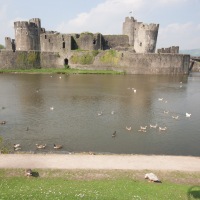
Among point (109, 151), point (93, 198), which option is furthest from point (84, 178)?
point (109, 151)

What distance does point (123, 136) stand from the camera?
20281 millimetres

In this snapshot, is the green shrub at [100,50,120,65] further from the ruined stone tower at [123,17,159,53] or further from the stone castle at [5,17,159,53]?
the ruined stone tower at [123,17,159,53]

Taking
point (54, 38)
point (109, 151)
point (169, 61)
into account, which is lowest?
point (109, 151)

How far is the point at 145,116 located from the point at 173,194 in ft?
45.3

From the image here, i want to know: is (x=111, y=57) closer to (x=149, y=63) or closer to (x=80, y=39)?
(x=149, y=63)

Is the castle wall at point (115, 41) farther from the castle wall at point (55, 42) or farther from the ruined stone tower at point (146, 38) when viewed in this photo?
the castle wall at point (55, 42)

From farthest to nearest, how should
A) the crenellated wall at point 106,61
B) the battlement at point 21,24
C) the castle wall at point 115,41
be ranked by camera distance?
the castle wall at point 115,41 < the battlement at point 21,24 < the crenellated wall at point 106,61

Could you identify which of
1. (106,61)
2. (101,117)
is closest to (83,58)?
(106,61)

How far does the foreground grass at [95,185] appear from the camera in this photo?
446 inches

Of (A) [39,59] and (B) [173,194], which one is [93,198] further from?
(A) [39,59]

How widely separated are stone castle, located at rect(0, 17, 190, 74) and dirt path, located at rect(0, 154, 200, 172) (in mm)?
41605

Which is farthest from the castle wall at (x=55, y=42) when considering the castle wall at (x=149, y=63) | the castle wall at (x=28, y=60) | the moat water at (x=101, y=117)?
the moat water at (x=101, y=117)

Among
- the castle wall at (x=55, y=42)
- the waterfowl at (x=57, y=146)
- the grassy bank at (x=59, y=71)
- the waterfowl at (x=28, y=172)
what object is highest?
the castle wall at (x=55, y=42)

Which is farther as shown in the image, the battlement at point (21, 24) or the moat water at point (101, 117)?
the battlement at point (21, 24)
